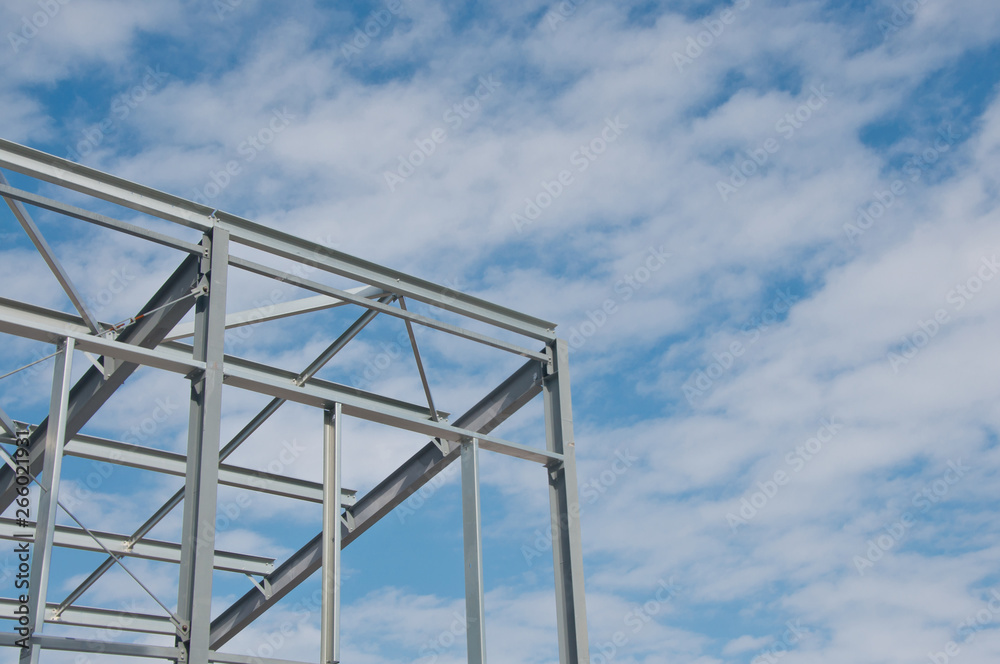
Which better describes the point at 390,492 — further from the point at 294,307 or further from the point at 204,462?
the point at 204,462

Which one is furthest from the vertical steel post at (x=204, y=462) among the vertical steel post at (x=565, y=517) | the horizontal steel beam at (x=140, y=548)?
the horizontal steel beam at (x=140, y=548)

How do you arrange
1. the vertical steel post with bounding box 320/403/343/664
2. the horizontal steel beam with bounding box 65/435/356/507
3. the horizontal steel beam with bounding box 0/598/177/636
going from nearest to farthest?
the vertical steel post with bounding box 320/403/343/664 < the horizontal steel beam with bounding box 65/435/356/507 < the horizontal steel beam with bounding box 0/598/177/636

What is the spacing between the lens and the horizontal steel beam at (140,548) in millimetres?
17172

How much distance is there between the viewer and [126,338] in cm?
1270

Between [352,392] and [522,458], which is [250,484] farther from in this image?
[522,458]

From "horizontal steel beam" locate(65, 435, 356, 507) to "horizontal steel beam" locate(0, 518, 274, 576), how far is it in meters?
1.92

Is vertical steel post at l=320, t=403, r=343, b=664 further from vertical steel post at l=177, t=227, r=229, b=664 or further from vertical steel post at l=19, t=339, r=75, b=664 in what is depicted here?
vertical steel post at l=19, t=339, r=75, b=664

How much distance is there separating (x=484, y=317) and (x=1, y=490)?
25.0ft

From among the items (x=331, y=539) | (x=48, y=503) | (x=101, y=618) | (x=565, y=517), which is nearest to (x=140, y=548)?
Answer: (x=101, y=618)

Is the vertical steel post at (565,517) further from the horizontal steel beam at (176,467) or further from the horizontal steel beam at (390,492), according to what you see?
the horizontal steel beam at (176,467)

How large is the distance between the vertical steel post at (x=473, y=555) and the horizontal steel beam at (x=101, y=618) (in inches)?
286

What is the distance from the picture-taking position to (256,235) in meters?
12.4

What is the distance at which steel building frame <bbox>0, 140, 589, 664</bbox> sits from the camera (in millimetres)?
10492

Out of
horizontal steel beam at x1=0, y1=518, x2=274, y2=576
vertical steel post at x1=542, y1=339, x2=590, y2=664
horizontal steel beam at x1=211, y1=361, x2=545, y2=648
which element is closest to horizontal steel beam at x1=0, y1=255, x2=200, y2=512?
horizontal steel beam at x1=0, y1=518, x2=274, y2=576
